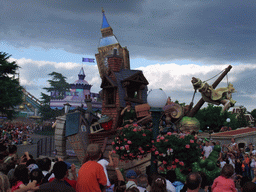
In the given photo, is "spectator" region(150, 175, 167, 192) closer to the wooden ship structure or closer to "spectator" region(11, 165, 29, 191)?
"spectator" region(11, 165, 29, 191)

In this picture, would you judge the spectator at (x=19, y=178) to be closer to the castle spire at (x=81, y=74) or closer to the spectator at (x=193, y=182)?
the spectator at (x=193, y=182)

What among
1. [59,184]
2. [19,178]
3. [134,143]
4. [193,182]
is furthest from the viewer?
[134,143]

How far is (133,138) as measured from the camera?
27.7 feet

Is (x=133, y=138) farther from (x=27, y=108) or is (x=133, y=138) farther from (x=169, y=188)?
(x=27, y=108)

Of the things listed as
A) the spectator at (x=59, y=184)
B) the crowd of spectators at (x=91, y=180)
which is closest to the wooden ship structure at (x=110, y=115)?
the crowd of spectators at (x=91, y=180)

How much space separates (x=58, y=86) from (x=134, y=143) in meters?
56.1

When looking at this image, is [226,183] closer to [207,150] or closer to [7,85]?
[207,150]

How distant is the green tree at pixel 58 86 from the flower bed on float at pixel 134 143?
54.1 meters

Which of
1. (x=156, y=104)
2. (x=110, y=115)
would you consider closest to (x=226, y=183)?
(x=156, y=104)

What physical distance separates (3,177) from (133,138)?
5.44 metres

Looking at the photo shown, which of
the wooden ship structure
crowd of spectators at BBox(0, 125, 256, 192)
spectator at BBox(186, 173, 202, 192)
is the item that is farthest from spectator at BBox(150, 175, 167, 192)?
the wooden ship structure

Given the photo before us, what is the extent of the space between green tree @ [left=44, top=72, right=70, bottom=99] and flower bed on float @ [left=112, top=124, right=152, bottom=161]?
54082 mm

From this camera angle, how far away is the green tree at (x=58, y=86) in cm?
6116

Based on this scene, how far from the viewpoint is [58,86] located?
62.0 metres
